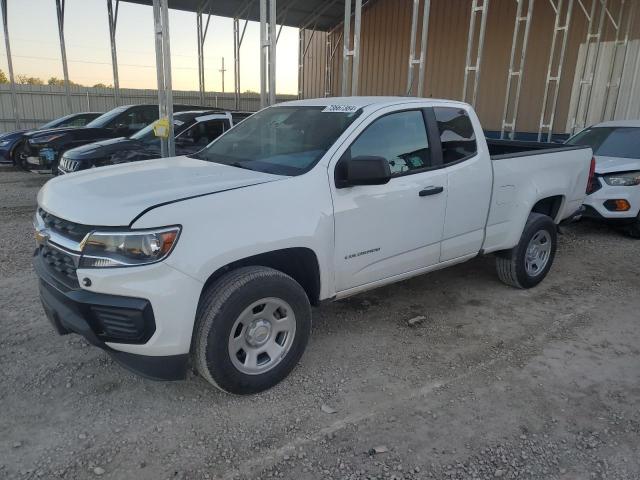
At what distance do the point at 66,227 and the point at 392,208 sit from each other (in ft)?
6.94

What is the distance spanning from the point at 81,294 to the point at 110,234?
0.37m

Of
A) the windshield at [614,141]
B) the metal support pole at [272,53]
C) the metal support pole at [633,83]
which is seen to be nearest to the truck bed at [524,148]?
the windshield at [614,141]

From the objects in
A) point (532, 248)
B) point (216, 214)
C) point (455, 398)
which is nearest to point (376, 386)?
point (455, 398)

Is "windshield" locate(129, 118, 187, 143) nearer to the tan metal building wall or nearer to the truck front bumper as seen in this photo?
the truck front bumper

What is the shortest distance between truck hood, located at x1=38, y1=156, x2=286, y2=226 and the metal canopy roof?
46.5 ft

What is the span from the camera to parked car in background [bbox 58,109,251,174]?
27.2 feet

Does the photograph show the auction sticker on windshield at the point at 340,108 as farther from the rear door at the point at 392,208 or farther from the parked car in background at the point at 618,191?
the parked car in background at the point at 618,191

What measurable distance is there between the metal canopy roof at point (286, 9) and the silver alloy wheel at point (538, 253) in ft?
45.2

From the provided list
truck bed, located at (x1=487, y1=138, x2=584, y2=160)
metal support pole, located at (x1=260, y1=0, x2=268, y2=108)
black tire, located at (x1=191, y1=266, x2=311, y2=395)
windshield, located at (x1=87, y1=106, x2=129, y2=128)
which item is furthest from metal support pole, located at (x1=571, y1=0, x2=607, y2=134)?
black tire, located at (x1=191, y1=266, x2=311, y2=395)

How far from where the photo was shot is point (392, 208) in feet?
11.7

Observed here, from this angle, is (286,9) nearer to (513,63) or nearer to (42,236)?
(513,63)

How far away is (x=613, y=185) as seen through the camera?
698 cm

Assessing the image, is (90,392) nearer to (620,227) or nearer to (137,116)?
(620,227)

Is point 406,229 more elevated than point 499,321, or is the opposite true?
point 406,229
